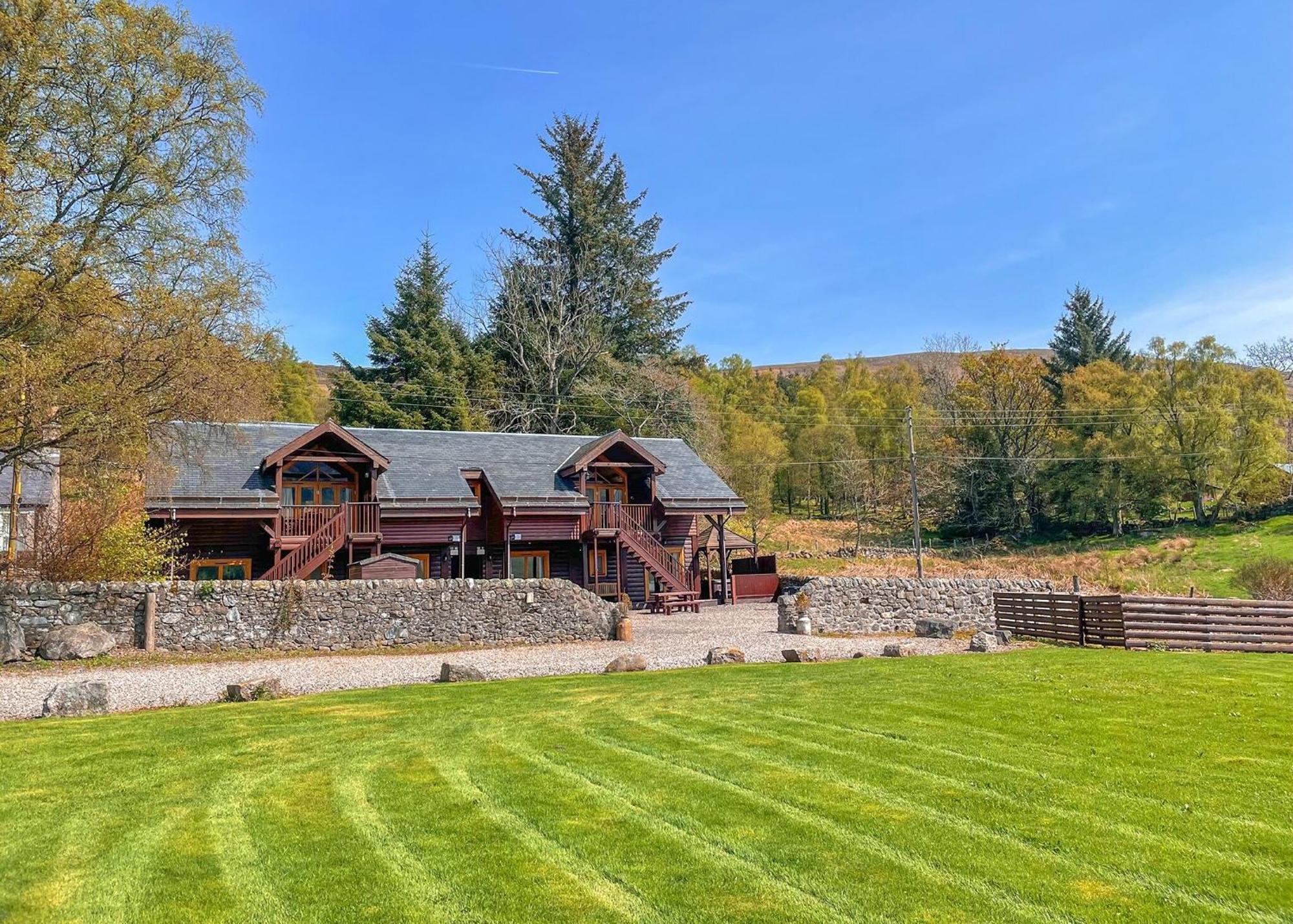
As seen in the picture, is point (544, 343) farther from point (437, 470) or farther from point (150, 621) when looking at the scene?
point (150, 621)

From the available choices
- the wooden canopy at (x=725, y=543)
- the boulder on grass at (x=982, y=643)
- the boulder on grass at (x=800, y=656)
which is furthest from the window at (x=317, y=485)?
the boulder on grass at (x=982, y=643)

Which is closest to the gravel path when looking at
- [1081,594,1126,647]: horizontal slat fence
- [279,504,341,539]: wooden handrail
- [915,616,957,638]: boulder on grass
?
[915,616,957,638]: boulder on grass

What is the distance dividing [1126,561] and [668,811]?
135 feet

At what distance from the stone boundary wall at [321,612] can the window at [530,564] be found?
9.74m

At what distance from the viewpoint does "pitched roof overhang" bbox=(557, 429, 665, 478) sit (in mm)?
29125

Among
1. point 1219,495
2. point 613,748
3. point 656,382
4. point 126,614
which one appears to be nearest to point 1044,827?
point 613,748

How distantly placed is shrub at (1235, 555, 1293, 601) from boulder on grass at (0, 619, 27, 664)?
3207 cm

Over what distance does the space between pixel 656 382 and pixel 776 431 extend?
25017 millimetres

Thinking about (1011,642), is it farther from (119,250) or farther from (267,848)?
(119,250)

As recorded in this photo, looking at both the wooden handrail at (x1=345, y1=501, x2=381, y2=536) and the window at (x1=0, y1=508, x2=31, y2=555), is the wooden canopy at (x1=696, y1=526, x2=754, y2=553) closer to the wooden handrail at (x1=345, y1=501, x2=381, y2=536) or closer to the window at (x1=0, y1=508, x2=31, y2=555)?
the wooden handrail at (x1=345, y1=501, x2=381, y2=536)

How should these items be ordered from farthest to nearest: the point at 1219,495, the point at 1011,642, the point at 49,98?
the point at 1219,495 < the point at 1011,642 < the point at 49,98

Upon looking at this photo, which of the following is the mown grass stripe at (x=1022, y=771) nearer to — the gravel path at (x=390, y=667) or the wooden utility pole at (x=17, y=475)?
the gravel path at (x=390, y=667)

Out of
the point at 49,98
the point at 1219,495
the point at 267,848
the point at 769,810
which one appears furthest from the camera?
the point at 1219,495

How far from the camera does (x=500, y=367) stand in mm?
48938
